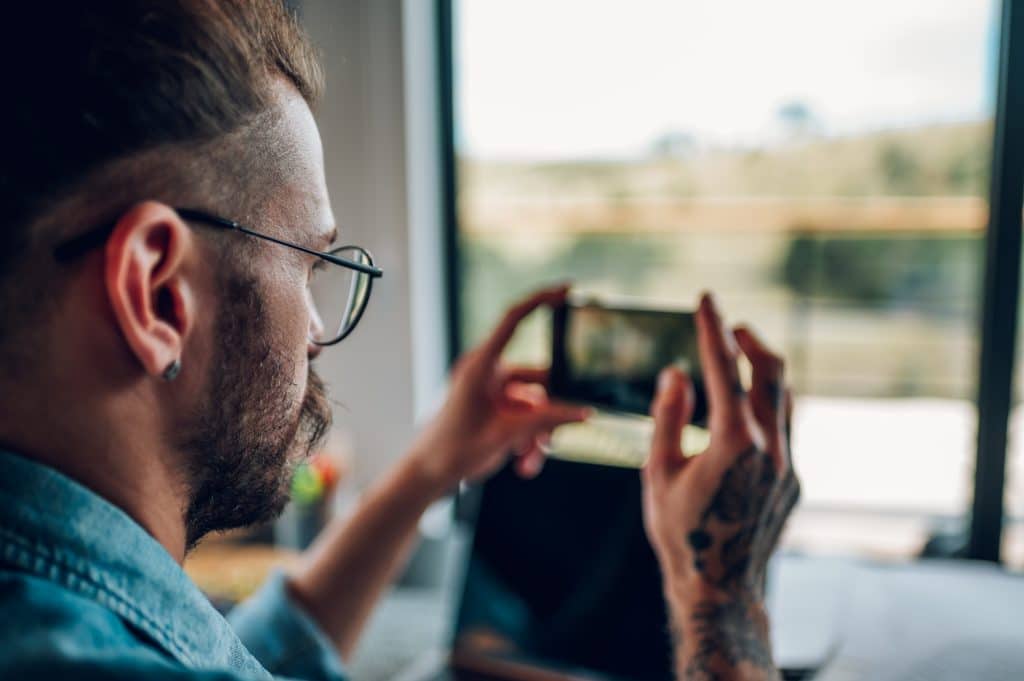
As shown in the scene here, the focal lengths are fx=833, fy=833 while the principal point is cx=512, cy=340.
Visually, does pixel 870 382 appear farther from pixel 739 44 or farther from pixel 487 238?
pixel 487 238

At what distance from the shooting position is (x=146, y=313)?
395 millimetres

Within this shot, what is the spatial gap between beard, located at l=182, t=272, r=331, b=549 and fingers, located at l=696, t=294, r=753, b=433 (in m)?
0.30

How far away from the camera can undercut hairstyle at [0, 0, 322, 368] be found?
1.23 feet

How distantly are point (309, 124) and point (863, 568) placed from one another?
879 millimetres

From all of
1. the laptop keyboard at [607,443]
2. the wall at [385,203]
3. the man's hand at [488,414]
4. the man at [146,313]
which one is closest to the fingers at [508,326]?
the man's hand at [488,414]

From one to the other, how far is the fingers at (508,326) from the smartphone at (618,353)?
0.04 meters

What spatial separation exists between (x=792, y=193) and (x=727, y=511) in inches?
31.8

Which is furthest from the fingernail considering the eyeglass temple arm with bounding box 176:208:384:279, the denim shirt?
the denim shirt

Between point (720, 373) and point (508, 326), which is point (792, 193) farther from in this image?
point (720, 373)

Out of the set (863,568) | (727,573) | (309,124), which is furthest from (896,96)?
(309,124)

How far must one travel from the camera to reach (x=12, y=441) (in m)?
0.40

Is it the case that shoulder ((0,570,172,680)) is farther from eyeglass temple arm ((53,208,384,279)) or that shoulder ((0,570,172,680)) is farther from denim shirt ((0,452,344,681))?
eyeglass temple arm ((53,208,384,279))

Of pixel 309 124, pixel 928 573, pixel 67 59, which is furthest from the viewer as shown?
pixel 928 573

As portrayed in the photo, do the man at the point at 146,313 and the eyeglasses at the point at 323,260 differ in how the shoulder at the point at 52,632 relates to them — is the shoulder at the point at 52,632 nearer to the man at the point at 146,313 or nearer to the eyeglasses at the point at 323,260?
the man at the point at 146,313
